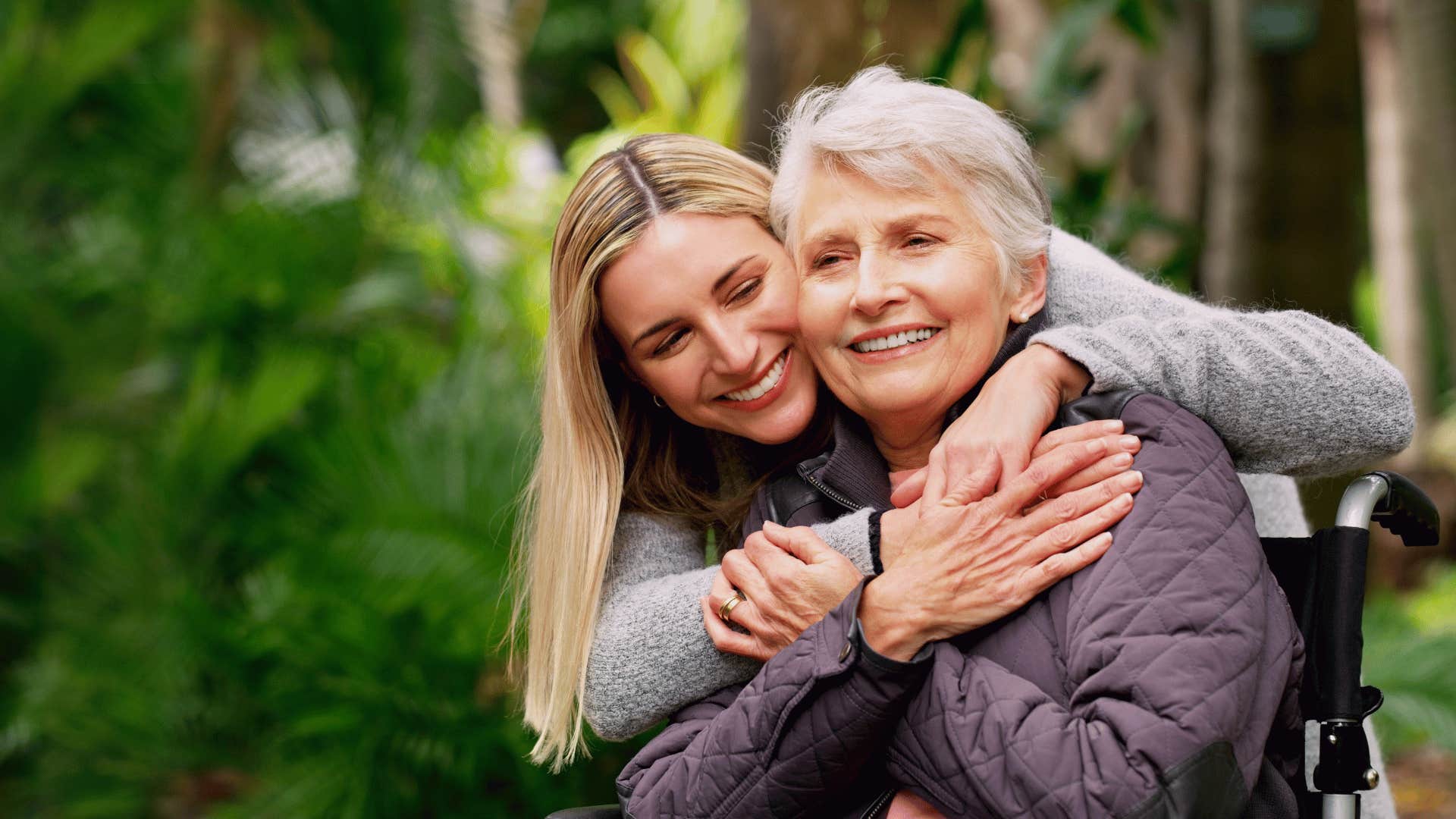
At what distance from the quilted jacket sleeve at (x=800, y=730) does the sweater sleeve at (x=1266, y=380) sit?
517 millimetres

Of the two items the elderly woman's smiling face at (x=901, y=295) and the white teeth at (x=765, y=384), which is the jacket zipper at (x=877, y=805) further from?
the white teeth at (x=765, y=384)

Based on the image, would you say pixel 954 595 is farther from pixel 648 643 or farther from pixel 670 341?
pixel 670 341

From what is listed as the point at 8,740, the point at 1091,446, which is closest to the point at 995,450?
the point at 1091,446

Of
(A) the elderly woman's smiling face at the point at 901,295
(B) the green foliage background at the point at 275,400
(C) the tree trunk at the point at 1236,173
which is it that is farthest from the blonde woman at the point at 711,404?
(C) the tree trunk at the point at 1236,173

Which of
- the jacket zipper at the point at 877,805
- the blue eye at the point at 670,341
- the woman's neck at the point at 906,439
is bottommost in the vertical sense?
the jacket zipper at the point at 877,805

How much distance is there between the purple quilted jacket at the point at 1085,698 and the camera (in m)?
1.59

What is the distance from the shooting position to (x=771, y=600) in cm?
202

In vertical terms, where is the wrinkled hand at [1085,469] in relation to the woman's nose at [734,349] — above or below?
above

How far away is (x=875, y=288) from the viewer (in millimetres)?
2002

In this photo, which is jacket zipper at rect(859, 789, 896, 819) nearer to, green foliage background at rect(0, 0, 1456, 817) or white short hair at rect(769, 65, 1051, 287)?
white short hair at rect(769, 65, 1051, 287)

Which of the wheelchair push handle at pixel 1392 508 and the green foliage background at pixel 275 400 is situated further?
the green foliage background at pixel 275 400

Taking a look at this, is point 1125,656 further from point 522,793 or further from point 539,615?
point 522,793

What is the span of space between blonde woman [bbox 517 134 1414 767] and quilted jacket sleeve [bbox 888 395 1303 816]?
174mm

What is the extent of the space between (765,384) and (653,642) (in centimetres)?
45
